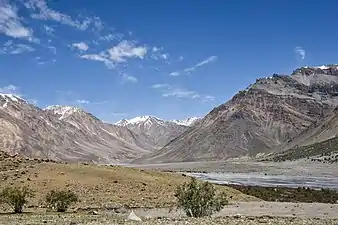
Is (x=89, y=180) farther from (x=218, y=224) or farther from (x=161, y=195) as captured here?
(x=218, y=224)

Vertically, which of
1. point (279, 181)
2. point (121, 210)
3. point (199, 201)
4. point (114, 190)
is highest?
point (114, 190)

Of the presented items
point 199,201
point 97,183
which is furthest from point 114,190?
point 199,201

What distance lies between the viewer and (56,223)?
28.4m

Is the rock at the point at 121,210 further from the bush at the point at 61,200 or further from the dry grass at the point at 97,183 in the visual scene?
the bush at the point at 61,200

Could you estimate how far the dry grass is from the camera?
47.5 meters

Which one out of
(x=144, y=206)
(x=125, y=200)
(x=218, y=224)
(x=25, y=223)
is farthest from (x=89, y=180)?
(x=218, y=224)

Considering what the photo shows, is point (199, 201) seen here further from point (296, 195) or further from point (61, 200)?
point (296, 195)

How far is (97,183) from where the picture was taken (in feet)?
174

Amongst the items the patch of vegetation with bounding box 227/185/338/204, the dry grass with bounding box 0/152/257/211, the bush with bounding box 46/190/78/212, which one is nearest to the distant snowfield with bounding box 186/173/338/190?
the patch of vegetation with bounding box 227/185/338/204

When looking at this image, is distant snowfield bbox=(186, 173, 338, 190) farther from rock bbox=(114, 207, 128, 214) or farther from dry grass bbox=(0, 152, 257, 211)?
rock bbox=(114, 207, 128, 214)

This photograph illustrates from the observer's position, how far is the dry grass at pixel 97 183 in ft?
156

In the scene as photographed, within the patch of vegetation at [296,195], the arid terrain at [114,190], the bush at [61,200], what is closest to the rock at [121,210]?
the arid terrain at [114,190]

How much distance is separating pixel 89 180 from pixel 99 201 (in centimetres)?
721

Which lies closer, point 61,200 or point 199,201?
point 199,201
